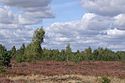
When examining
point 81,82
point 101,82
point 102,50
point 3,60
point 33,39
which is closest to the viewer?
point 101,82

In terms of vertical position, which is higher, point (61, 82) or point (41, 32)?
point (41, 32)

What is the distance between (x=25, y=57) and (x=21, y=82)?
73612 millimetres

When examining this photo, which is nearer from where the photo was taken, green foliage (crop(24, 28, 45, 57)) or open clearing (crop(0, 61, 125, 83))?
open clearing (crop(0, 61, 125, 83))

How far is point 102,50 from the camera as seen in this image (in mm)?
168750

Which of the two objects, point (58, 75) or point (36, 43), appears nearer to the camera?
point (58, 75)

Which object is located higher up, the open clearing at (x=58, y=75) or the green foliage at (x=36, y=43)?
the green foliage at (x=36, y=43)

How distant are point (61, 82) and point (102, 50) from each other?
461 ft

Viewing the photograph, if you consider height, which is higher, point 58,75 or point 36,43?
point 36,43

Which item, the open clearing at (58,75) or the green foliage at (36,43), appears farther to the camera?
the green foliage at (36,43)

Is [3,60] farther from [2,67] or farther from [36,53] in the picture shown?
[36,53]

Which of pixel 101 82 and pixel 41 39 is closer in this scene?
pixel 101 82

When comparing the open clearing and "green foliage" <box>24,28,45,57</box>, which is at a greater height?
"green foliage" <box>24,28,45,57</box>

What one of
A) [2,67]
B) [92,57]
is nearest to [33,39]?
[92,57]

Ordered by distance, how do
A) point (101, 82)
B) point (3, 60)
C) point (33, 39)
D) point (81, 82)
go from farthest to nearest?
point (33, 39)
point (3, 60)
point (81, 82)
point (101, 82)
